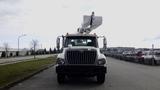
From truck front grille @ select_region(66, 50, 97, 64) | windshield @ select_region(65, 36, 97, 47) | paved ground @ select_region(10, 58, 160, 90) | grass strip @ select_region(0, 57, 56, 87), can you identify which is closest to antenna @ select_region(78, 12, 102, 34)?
windshield @ select_region(65, 36, 97, 47)

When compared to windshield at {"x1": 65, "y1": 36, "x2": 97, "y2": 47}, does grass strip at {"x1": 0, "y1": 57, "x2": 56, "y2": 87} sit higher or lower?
lower

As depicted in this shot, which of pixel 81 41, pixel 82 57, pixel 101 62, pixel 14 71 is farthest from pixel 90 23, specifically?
pixel 14 71

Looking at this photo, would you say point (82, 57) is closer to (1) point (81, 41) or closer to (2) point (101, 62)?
(2) point (101, 62)

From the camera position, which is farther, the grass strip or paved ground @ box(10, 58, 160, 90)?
the grass strip

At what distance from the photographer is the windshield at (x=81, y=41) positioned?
1980 centimetres

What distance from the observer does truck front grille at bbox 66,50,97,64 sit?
17.9 metres

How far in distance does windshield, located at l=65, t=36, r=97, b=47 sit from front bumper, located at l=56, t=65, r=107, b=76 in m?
2.24

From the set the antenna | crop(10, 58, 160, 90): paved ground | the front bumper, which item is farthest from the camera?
the antenna

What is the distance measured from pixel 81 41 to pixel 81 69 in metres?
2.57

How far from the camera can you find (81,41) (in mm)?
19906

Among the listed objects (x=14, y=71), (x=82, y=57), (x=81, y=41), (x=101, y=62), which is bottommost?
(x=14, y=71)

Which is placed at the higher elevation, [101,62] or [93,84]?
[101,62]

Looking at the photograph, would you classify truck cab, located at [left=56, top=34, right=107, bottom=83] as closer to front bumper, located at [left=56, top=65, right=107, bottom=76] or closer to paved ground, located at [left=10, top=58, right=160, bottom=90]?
front bumper, located at [left=56, top=65, right=107, bottom=76]

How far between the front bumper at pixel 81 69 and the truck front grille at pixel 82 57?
29cm
